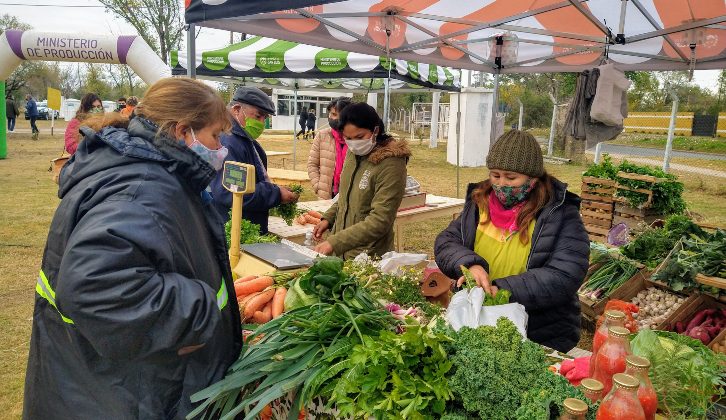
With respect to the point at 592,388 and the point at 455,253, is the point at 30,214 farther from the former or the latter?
the point at 592,388

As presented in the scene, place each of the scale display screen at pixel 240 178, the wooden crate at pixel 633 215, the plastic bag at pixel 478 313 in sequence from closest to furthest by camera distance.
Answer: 1. the plastic bag at pixel 478 313
2. the scale display screen at pixel 240 178
3. the wooden crate at pixel 633 215

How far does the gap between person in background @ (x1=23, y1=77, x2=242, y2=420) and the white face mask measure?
162 centimetres

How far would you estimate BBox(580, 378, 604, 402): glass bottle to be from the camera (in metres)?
1.26

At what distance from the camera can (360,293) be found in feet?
6.77

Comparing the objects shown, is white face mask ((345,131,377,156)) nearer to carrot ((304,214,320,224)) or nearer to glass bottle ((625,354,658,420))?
carrot ((304,214,320,224))

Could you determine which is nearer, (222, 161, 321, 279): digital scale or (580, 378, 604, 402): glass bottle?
(580, 378, 604, 402): glass bottle

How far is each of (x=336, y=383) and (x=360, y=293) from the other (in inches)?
17.6

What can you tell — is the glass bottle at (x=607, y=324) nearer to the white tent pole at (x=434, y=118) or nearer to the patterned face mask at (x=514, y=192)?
Answer: the patterned face mask at (x=514, y=192)

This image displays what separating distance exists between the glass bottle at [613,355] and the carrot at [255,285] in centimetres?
152

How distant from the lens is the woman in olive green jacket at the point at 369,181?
10.9 feet

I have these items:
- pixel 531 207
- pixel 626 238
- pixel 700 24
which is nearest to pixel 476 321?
pixel 531 207

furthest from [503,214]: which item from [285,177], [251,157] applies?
[285,177]

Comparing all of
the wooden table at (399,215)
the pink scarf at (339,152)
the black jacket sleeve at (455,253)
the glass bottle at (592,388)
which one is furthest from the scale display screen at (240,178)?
the pink scarf at (339,152)

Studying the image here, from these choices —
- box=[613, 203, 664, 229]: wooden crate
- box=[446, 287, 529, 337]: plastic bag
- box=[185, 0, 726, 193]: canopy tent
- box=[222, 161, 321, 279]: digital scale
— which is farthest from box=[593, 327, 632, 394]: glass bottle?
box=[613, 203, 664, 229]: wooden crate
